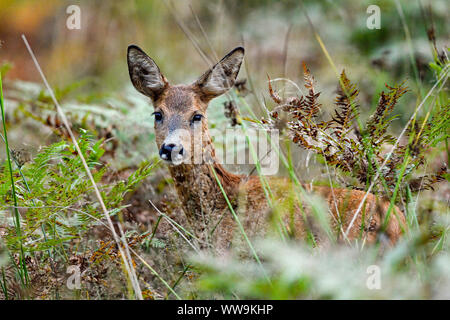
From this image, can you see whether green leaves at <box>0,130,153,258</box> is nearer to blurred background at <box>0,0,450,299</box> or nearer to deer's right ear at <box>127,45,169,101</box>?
blurred background at <box>0,0,450,299</box>

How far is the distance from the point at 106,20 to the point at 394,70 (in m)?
5.51

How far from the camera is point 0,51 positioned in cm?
872

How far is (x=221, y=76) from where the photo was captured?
3.96m

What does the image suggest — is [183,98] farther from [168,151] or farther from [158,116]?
[168,151]

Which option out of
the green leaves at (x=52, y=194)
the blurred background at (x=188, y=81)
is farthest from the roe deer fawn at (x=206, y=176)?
the green leaves at (x=52, y=194)

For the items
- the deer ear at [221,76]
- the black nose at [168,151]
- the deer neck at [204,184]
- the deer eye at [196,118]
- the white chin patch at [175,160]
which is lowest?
the deer neck at [204,184]

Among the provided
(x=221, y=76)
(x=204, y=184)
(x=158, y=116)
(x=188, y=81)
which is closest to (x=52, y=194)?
(x=204, y=184)

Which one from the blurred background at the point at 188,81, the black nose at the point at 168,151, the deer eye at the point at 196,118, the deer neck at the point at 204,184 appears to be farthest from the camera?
the deer eye at the point at 196,118

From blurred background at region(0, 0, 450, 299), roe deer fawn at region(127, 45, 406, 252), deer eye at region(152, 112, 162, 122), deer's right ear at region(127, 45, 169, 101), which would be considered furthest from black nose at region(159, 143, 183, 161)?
deer's right ear at region(127, 45, 169, 101)

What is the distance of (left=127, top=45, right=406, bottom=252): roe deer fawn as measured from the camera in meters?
3.32

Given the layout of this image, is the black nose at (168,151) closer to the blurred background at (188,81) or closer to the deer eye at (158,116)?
the blurred background at (188,81)

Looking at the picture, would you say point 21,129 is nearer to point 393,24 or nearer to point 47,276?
point 47,276

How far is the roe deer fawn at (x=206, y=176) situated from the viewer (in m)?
3.32

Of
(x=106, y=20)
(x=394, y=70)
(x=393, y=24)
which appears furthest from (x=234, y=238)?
(x=106, y=20)
